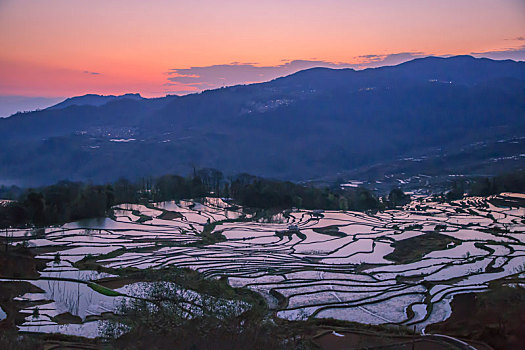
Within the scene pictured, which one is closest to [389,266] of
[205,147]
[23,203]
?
[23,203]

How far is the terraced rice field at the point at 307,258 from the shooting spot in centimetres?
1780

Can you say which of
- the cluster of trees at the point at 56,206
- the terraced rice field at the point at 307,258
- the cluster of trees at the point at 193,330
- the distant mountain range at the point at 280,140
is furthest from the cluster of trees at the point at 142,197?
the distant mountain range at the point at 280,140

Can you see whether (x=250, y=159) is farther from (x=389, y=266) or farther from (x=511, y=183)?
(x=389, y=266)

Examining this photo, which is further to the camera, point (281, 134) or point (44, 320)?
point (281, 134)

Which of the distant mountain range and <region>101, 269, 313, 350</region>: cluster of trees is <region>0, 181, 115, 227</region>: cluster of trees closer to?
<region>101, 269, 313, 350</region>: cluster of trees

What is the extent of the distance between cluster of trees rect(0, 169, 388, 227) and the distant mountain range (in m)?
54.0

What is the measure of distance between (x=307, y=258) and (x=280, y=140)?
138817mm

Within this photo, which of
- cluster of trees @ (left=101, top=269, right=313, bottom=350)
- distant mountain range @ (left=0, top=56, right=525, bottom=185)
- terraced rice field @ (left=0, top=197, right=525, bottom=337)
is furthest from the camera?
distant mountain range @ (left=0, top=56, right=525, bottom=185)

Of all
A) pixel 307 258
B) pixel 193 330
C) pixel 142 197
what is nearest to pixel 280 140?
pixel 142 197

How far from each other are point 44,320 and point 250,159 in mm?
135315

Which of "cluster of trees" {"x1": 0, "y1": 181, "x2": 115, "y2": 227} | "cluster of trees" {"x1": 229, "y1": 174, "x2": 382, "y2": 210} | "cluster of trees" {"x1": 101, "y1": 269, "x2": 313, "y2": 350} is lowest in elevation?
"cluster of trees" {"x1": 229, "y1": 174, "x2": 382, "y2": 210}

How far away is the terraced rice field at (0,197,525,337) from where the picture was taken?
701 inches

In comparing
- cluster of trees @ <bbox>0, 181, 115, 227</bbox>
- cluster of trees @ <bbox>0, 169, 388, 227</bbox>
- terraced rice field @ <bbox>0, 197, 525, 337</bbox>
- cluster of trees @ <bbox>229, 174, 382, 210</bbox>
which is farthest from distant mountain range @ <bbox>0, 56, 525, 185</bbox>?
cluster of trees @ <bbox>0, 181, 115, 227</bbox>

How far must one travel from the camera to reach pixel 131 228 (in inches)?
1412
